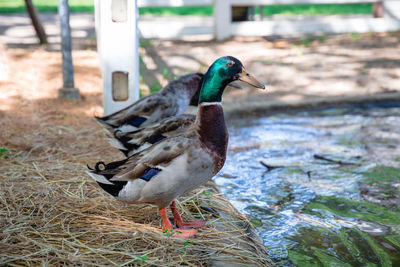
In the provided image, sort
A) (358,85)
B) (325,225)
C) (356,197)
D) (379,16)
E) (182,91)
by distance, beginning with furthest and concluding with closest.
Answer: (379,16), (358,85), (182,91), (356,197), (325,225)

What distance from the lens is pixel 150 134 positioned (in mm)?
3434

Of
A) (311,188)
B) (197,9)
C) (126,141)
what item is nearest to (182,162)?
(126,141)

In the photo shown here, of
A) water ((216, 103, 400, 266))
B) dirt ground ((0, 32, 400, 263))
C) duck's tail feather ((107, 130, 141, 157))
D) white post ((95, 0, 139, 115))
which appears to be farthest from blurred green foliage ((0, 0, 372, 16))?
duck's tail feather ((107, 130, 141, 157))

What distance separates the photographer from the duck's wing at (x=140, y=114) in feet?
12.8

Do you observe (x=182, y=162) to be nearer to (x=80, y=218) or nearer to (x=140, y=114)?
(x=80, y=218)

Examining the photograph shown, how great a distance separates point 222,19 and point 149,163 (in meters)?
7.11

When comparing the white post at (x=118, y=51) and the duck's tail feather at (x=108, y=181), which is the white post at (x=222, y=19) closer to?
the white post at (x=118, y=51)

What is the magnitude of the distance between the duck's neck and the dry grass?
48cm

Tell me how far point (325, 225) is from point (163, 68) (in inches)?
171

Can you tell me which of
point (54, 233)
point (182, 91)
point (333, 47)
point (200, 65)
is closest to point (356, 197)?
point (182, 91)

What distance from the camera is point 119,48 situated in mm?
4754

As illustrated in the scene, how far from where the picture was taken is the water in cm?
320

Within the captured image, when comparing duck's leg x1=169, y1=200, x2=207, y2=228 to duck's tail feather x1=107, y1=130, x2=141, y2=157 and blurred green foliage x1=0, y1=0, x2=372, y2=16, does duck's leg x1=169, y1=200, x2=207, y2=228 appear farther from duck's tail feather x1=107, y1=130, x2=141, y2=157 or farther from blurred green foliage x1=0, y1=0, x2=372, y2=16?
blurred green foliage x1=0, y1=0, x2=372, y2=16

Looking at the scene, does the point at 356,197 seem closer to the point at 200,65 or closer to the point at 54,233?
the point at 54,233
